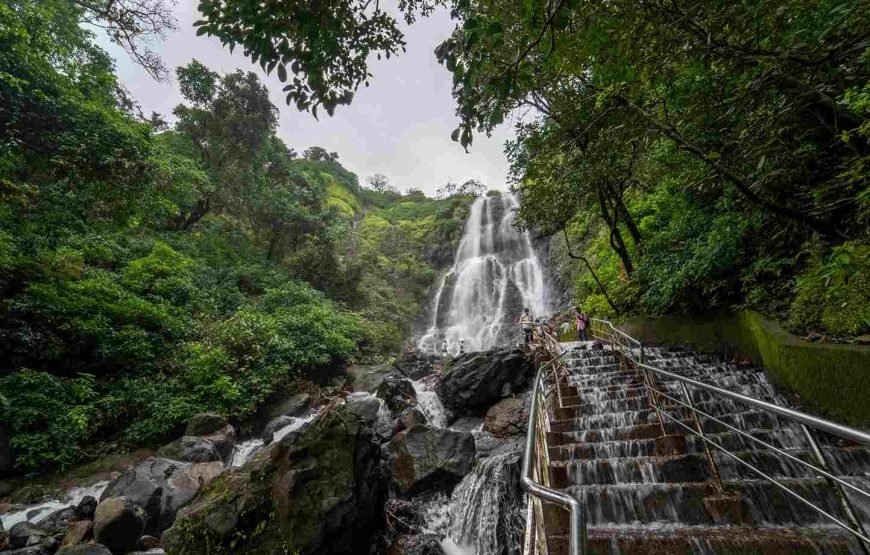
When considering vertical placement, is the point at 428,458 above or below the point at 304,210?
below

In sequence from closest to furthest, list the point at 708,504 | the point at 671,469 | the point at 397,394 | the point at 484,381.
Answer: the point at 708,504
the point at 671,469
the point at 484,381
the point at 397,394

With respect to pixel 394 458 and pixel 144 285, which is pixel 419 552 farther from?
pixel 144 285

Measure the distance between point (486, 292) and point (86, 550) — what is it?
2192 cm

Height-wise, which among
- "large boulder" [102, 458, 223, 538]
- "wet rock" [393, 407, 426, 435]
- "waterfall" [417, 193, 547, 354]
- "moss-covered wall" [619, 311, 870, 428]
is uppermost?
"waterfall" [417, 193, 547, 354]

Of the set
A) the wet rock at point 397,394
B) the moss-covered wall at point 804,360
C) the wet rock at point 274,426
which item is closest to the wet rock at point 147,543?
the wet rock at point 274,426

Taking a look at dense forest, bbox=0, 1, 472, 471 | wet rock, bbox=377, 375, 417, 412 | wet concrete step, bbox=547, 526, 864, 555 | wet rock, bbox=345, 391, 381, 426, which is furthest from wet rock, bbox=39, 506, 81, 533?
wet concrete step, bbox=547, 526, 864, 555

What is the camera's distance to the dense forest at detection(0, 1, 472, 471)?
7867 millimetres

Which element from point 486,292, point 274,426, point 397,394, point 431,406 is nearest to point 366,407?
point 397,394

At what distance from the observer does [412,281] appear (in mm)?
29094

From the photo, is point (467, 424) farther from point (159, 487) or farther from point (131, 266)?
point (131, 266)

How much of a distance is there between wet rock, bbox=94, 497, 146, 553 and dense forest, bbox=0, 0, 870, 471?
3.12 meters

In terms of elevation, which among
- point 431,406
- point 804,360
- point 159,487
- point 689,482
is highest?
point 431,406

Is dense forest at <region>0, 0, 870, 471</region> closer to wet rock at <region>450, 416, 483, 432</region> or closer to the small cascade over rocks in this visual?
the small cascade over rocks

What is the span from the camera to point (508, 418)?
27.8ft
